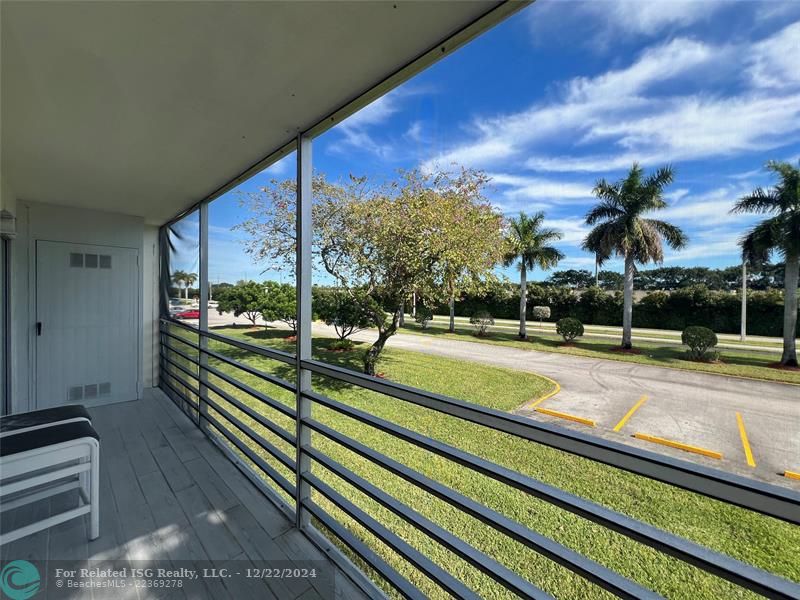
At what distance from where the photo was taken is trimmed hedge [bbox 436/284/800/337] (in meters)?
1.78

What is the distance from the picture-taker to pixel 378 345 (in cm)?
618

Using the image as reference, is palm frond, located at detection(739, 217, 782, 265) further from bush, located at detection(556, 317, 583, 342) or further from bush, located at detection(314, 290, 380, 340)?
bush, located at detection(314, 290, 380, 340)

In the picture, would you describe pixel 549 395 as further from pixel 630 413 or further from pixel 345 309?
pixel 345 309

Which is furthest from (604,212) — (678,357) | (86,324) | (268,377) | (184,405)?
(86,324)

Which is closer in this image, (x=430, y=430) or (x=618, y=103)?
(x=618, y=103)

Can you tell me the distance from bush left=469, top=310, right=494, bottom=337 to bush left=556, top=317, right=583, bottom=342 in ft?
7.55

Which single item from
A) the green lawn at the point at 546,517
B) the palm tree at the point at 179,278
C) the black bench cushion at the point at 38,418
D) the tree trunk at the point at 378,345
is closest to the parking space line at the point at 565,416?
the green lawn at the point at 546,517

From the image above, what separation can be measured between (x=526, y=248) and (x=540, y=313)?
1.33 meters

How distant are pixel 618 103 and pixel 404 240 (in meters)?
2.92

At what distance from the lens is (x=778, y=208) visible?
1.61 metres

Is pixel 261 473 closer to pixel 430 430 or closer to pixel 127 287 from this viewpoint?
pixel 430 430

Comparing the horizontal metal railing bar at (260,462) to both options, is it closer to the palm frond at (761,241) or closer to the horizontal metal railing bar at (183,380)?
the horizontal metal railing bar at (183,380)

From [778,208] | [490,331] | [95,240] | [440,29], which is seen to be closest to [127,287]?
[95,240]

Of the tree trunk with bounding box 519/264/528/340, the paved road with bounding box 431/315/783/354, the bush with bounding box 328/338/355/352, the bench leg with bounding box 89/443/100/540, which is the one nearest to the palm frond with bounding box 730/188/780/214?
the paved road with bounding box 431/315/783/354
